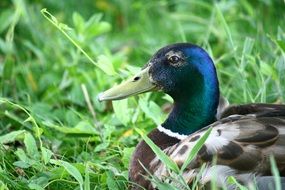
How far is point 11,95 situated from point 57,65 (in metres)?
0.58

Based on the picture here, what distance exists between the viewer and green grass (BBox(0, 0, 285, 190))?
4.11 m

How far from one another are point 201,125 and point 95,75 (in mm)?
1533

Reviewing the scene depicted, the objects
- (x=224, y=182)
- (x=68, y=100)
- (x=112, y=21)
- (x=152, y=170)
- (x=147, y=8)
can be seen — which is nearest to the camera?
(x=224, y=182)

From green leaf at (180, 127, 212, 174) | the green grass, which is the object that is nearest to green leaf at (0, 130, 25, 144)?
the green grass

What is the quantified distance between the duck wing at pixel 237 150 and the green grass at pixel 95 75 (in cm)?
37

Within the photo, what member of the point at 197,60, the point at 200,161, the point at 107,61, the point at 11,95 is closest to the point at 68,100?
the point at 11,95

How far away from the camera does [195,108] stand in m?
4.20

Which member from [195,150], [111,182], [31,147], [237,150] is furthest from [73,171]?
[237,150]

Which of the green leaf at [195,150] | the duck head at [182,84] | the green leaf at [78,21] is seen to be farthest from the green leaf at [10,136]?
the green leaf at [78,21]

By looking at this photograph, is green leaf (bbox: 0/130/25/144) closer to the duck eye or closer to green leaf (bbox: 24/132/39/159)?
green leaf (bbox: 24/132/39/159)

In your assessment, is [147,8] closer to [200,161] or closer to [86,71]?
[86,71]

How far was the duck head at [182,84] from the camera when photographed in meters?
4.17

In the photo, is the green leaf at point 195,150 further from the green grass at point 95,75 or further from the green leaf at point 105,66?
the green leaf at point 105,66

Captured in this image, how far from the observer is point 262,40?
5523 mm
